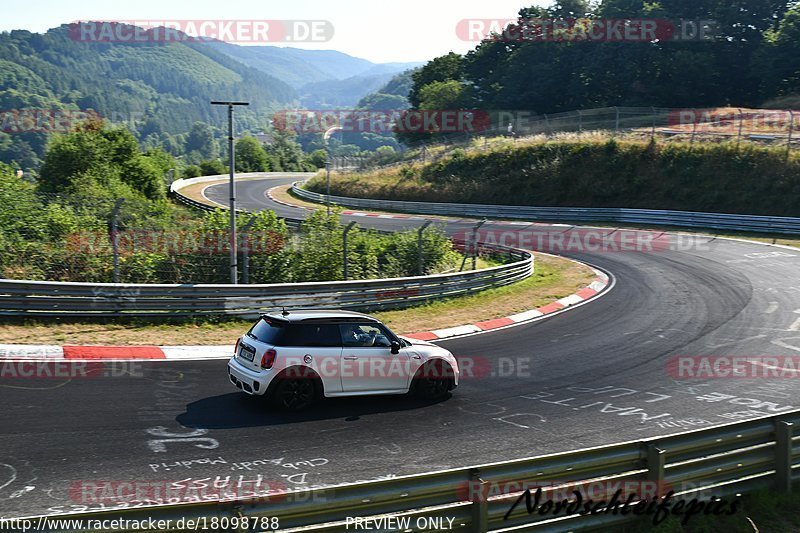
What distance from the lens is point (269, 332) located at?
11.1 m

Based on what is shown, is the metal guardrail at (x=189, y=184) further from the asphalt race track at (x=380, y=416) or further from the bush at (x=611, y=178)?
the asphalt race track at (x=380, y=416)

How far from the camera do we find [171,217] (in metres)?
18.9

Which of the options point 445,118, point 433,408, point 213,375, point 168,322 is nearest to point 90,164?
point 168,322

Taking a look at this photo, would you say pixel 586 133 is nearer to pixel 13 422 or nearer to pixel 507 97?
pixel 507 97

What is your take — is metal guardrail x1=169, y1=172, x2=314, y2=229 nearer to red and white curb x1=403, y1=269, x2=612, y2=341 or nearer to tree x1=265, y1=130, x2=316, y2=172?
red and white curb x1=403, y1=269, x2=612, y2=341

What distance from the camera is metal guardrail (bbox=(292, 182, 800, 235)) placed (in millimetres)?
35812

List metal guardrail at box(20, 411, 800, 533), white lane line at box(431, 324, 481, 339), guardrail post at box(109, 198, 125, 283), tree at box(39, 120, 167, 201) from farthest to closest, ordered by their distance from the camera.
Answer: tree at box(39, 120, 167, 201)
white lane line at box(431, 324, 481, 339)
guardrail post at box(109, 198, 125, 283)
metal guardrail at box(20, 411, 800, 533)

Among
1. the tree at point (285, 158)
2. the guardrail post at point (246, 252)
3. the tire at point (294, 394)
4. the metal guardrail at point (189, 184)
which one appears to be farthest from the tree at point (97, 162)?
the tree at point (285, 158)

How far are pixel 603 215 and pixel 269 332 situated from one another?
34391 mm

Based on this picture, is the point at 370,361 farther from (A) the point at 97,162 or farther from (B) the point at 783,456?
(A) the point at 97,162

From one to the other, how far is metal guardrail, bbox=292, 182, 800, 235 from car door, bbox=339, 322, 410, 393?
2998cm

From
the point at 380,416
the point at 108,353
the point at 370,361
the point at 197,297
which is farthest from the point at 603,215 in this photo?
the point at 380,416

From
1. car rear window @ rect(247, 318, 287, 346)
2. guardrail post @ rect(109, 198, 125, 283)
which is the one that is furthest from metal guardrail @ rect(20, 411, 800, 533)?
guardrail post @ rect(109, 198, 125, 283)

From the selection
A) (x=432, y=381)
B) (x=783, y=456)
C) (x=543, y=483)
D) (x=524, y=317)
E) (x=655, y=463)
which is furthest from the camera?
(x=524, y=317)
